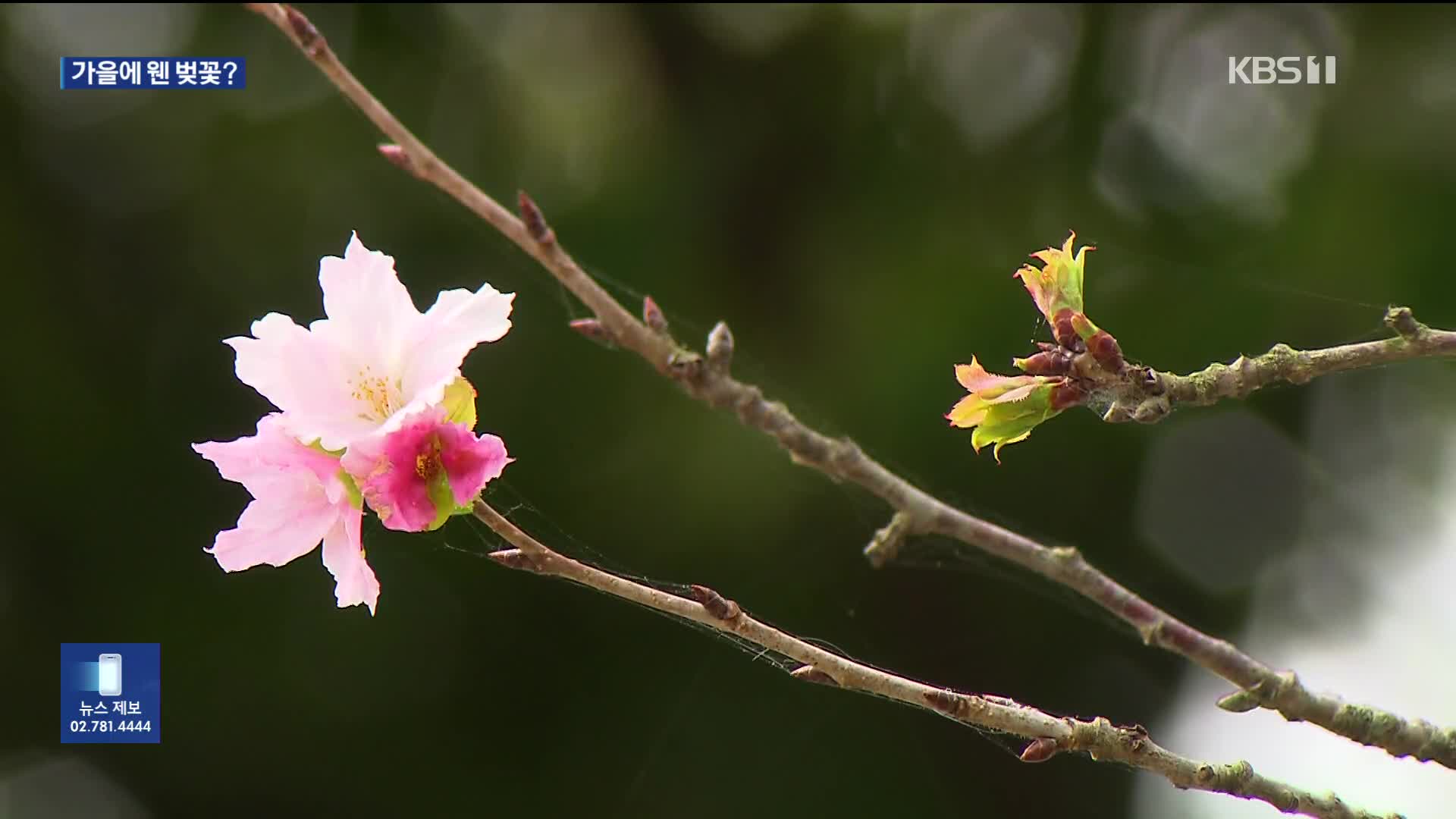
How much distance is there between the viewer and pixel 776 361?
5.07 ft

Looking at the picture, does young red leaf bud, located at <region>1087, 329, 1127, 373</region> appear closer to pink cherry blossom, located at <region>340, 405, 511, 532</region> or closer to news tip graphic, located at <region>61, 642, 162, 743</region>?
pink cherry blossom, located at <region>340, 405, 511, 532</region>

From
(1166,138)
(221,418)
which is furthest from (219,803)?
(1166,138)

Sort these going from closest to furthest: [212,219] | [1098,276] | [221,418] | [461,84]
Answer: [1098,276] → [221,418] → [212,219] → [461,84]

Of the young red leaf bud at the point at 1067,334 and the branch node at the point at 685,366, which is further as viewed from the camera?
the young red leaf bud at the point at 1067,334

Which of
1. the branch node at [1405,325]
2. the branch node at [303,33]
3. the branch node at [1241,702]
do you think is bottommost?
the branch node at [1241,702]

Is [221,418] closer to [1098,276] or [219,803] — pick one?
[219,803]

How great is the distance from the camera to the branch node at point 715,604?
0.43 m

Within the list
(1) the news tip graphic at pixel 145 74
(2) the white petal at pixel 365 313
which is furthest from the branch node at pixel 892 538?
(1) the news tip graphic at pixel 145 74

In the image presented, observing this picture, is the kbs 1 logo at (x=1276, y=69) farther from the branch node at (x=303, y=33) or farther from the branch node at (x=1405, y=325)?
the branch node at (x=303, y=33)

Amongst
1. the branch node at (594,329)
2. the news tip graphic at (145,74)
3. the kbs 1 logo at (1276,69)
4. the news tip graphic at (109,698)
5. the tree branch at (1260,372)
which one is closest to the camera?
the branch node at (594,329)

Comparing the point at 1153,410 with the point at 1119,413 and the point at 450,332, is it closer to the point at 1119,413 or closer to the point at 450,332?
the point at 1119,413

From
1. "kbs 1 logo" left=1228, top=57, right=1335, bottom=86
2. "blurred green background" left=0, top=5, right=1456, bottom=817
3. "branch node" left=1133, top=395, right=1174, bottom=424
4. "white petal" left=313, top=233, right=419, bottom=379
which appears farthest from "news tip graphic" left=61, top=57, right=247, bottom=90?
"kbs 1 logo" left=1228, top=57, right=1335, bottom=86

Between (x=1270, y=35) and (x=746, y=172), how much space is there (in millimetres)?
682

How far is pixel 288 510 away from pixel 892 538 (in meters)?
0.24
